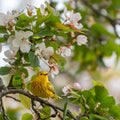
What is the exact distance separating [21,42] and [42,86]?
0.76 ft

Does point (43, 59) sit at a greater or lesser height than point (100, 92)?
greater

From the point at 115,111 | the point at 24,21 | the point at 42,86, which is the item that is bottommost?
the point at 115,111

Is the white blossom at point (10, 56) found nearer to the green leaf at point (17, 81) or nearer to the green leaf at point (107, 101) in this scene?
the green leaf at point (17, 81)

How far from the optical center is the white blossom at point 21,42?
1.32 m

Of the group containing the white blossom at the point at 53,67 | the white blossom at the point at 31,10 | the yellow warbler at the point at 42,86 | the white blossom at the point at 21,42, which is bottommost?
the yellow warbler at the point at 42,86

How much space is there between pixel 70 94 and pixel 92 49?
4.94 feet

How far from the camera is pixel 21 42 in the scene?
4.33 ft

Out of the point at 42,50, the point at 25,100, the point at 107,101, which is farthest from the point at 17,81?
the point at 107,101

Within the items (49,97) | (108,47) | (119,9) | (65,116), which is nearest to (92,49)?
(108,47)

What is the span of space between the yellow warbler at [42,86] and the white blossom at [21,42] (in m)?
0.15

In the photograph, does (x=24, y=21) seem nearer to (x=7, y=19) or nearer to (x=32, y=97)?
(x=7, y=19)

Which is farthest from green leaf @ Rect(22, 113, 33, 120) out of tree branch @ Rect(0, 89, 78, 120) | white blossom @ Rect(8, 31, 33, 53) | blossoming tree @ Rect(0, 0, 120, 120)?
white blossom @ Rect(8, 31, 33, 53)

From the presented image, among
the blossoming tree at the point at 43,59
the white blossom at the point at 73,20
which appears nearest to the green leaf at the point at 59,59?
the blossoming tree at the point at 43,59

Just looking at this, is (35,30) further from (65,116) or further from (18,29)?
(65,116)
